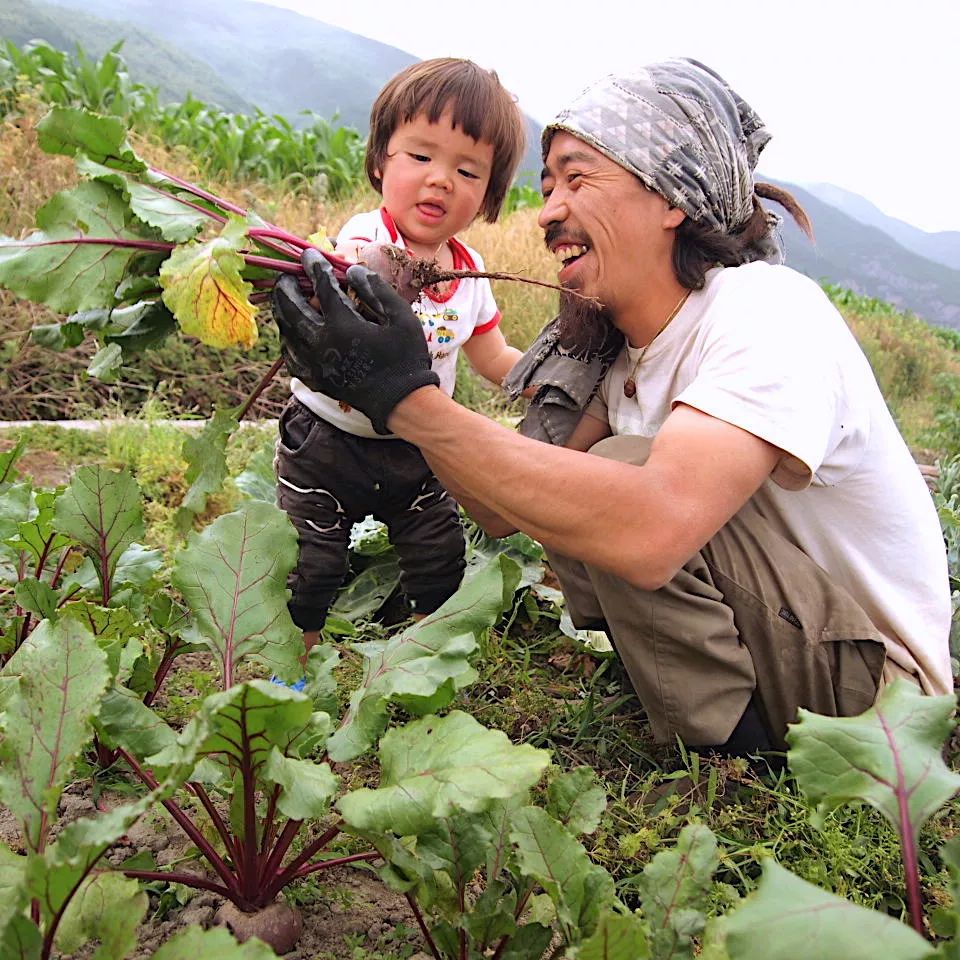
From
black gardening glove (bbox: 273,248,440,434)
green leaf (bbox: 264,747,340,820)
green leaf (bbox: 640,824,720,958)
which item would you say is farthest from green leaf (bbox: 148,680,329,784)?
black gardening glove (bbox: 273,248,440,434)

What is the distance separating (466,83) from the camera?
6.74 feet

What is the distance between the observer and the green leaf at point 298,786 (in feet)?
3.40

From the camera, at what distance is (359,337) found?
1614 millimetres

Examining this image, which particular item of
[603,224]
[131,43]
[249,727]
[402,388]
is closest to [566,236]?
[603,224]

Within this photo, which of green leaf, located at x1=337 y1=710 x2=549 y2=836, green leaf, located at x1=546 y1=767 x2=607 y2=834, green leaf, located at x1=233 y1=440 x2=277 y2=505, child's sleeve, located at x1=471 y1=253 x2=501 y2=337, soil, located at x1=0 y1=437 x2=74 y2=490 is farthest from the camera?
soil, located at x1=0 y1=437 x2=74 y2=490

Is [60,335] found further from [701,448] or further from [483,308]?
[701,448]

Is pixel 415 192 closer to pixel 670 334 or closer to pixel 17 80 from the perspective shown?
pixel 670 334

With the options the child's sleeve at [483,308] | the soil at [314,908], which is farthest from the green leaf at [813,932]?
the child's sleeve at [483,308]

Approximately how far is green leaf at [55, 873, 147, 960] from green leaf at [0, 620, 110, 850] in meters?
0.09

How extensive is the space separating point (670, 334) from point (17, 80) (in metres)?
7.39

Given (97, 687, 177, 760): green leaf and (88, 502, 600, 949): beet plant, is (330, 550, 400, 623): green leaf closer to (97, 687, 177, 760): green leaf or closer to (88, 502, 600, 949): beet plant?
(88, 502, 600, 949): beet plant

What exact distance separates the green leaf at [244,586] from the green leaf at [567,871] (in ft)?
1.52

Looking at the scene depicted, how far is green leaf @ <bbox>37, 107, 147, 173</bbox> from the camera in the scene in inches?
58.6

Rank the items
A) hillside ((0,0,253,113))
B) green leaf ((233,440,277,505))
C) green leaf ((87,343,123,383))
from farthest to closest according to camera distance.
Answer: hillside ((0,0,253,113)), green leaf ((233,440,277,505)), green leaf ((87,343,123,383))
